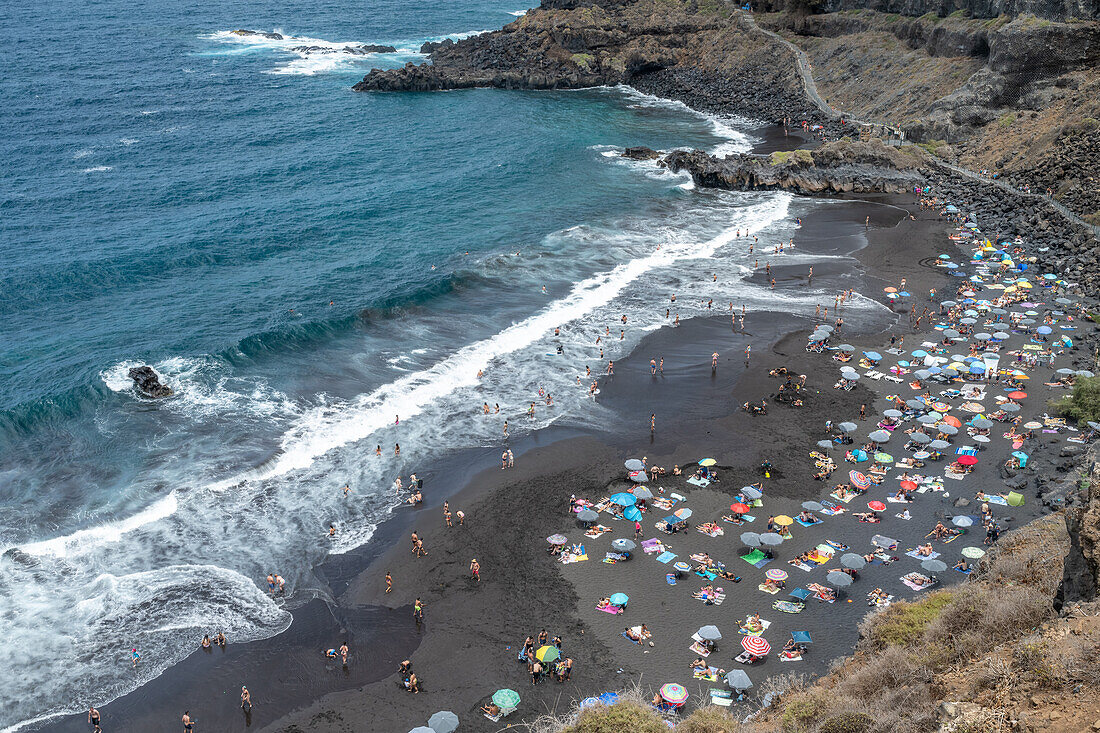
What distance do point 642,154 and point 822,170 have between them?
21.2m

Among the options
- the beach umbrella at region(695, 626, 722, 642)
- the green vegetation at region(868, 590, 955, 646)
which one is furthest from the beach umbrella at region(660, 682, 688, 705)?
the green vegetation at region(868, 590, 955, 646)

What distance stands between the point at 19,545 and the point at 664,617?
2967 cm

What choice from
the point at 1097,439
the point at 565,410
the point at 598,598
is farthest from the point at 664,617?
the point at 1097,439

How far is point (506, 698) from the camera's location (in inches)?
1091

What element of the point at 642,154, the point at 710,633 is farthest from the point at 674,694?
the point at 642,154

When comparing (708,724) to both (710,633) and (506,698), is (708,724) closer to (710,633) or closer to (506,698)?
(506,698)

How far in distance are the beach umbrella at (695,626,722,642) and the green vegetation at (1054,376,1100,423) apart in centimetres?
2487

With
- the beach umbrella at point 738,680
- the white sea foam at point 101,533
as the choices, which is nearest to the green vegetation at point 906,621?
the beach umbrella at point 738,680

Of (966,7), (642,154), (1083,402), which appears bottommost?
(1083,402)

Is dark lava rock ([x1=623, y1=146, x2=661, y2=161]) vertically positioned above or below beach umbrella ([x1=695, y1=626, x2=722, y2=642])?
above

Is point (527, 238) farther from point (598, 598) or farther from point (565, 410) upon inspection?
point (598, 598)

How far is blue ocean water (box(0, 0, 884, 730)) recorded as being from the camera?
35.1m

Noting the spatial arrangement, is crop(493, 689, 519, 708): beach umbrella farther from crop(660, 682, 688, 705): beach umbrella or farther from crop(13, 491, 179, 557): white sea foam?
crop(13, 491, 179, 557): white sea foam

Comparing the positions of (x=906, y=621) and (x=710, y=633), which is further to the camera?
(x=710, y=633)
